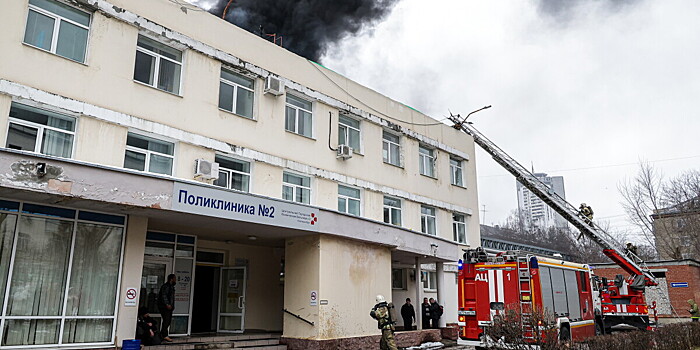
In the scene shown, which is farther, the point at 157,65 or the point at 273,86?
the point at 273,86

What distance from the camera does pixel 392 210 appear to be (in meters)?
21.4

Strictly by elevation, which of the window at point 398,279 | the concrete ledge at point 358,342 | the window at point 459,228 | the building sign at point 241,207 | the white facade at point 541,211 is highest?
the white facade at point 541,211

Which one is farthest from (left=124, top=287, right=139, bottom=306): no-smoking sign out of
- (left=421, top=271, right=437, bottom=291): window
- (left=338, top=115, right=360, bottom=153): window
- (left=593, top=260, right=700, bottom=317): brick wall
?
(left=593, top=260, right=700, bottom=317): brick wall

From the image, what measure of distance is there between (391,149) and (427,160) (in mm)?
2779

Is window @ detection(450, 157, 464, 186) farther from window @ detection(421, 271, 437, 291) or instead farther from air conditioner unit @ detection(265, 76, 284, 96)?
air conditioner unit @ detection(265, 76, 284, 96)

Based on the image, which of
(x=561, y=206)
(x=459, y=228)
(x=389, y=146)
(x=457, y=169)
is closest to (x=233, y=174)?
(x=389, y=146)

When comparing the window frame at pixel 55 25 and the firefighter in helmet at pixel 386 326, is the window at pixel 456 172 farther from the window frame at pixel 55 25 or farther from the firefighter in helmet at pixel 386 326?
the window frame at pixel 55 25

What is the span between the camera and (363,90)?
21.1 m

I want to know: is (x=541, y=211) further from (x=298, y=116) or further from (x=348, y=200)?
(x=298, y=116)

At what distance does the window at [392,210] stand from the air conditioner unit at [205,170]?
8624 millimetres

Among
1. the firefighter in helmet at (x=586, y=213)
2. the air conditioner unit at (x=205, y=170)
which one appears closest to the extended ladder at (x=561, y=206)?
the firefighter in helmet at (x=586, y=213)

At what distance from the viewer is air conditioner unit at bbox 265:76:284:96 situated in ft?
54.4

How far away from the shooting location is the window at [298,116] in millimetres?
17734

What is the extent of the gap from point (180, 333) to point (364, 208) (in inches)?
325
